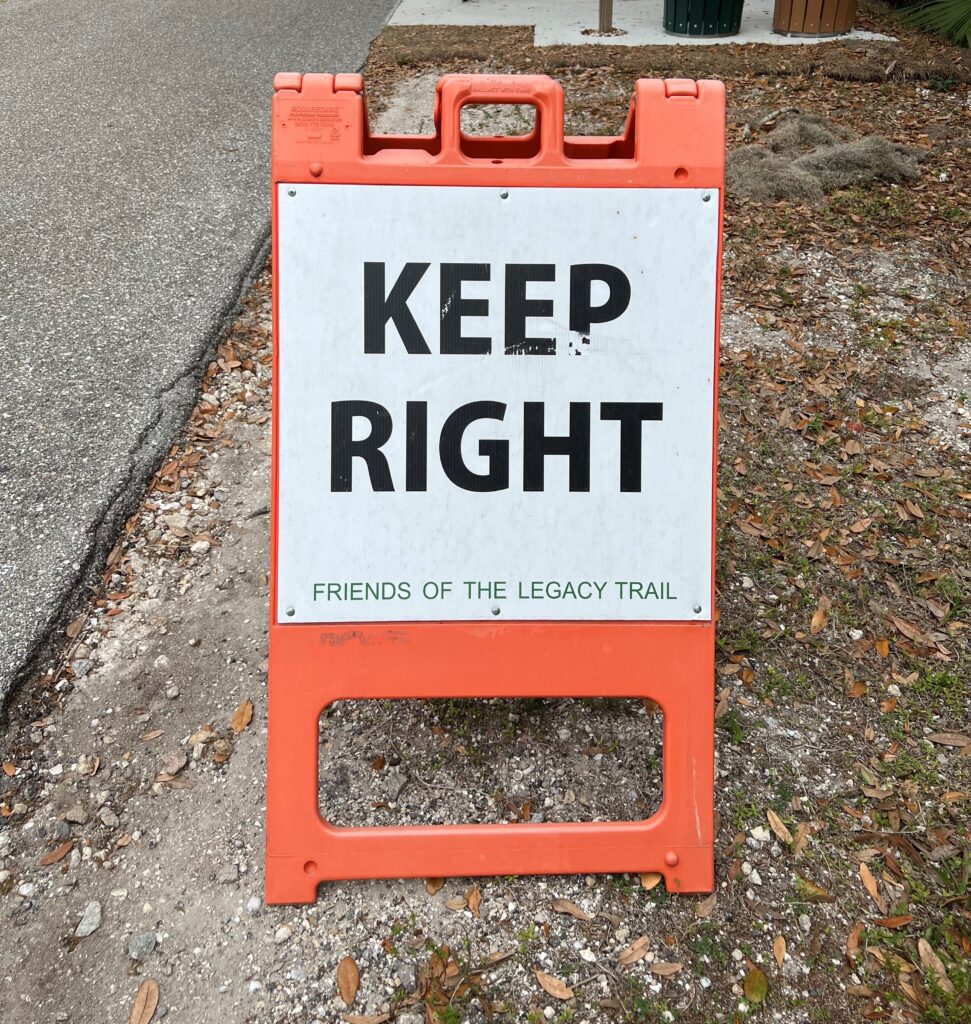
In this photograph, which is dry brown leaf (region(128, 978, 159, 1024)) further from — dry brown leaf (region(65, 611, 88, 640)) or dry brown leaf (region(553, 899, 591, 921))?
dry brown leaf (region(65, 611, 88, 640))

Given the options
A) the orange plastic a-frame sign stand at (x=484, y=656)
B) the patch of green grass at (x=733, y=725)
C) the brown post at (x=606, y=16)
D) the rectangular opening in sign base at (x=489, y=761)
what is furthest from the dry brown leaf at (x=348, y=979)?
the brown post at (x=606, y=16)

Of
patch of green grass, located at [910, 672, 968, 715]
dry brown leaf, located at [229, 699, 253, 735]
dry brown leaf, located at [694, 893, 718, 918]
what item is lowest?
dry brown leaf, located at [694, 893, 718, 918]

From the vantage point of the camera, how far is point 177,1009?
200 cm

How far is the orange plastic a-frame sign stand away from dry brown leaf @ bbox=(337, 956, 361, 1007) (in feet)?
0.55

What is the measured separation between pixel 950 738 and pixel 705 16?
355 inches

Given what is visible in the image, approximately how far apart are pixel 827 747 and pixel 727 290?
10.3 feet

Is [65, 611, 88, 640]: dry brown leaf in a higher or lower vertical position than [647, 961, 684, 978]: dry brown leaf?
higher

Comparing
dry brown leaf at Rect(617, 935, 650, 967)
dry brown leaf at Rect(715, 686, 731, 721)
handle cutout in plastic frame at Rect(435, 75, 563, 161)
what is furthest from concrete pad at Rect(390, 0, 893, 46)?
dry brown leaf at Rect(617, 935, 650, 967)

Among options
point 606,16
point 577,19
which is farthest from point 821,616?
point 577,19

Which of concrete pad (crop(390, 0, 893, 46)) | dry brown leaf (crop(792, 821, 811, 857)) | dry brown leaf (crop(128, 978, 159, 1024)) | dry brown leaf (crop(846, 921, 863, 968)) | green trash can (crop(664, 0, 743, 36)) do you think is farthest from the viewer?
concrete pad (crop(390, 0, 893, 46))

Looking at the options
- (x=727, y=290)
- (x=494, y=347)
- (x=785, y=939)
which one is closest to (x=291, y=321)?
(x=494, y=347)

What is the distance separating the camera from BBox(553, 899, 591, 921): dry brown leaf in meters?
2.17

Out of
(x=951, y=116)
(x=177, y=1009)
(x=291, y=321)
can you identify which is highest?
(x=291, y=321)

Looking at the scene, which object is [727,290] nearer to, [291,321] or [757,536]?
[757,536]
